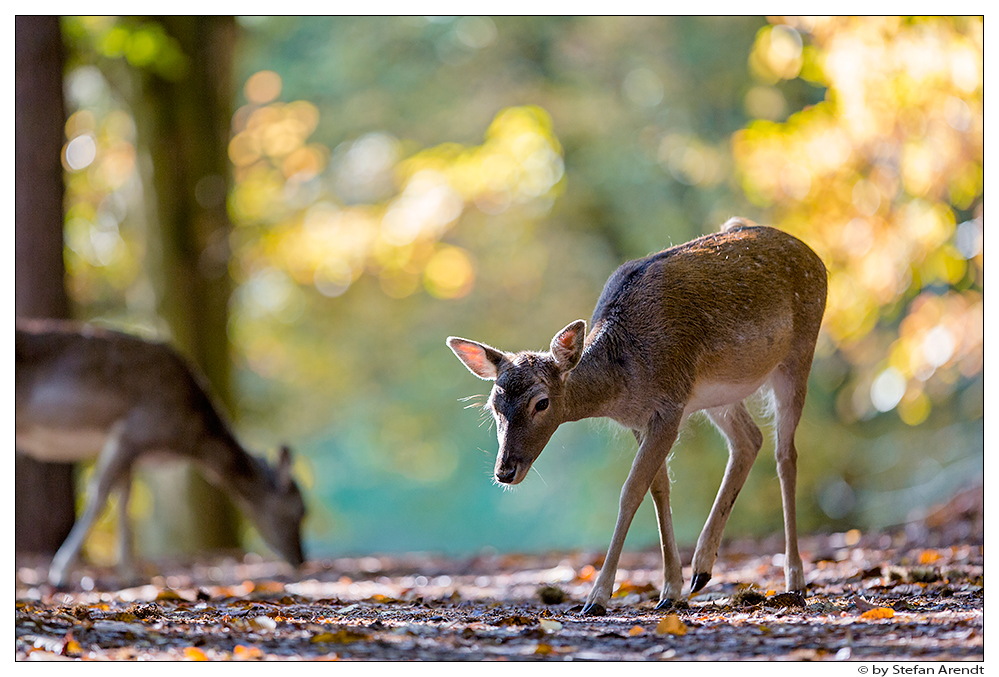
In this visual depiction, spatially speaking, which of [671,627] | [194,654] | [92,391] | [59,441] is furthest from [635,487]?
[59,441]

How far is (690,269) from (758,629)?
236cm

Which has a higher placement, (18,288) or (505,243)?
(505,243)

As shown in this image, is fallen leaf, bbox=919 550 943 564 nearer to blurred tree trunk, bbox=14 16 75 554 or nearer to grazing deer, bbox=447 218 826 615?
grazing deer, bbox=447 218 826 615

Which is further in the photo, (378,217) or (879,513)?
(879,513)

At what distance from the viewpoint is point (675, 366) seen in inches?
255

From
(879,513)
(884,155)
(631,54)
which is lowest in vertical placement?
(879,513)

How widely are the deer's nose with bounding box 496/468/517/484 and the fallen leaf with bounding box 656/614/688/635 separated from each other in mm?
Answer: 1109

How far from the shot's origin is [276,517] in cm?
1130

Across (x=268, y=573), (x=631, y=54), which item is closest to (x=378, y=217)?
(x=631, y=54)

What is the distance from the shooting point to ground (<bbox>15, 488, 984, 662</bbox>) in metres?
4.90

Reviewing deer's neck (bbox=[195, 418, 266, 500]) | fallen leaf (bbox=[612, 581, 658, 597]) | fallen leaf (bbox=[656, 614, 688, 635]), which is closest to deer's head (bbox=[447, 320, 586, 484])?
fallen leaf (bbox=[656, 614, 688, 635])

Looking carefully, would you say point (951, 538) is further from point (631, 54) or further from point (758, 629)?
point (631, 54)

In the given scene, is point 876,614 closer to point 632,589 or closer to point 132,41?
point 632,589

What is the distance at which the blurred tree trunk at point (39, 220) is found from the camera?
11797 millimetres
